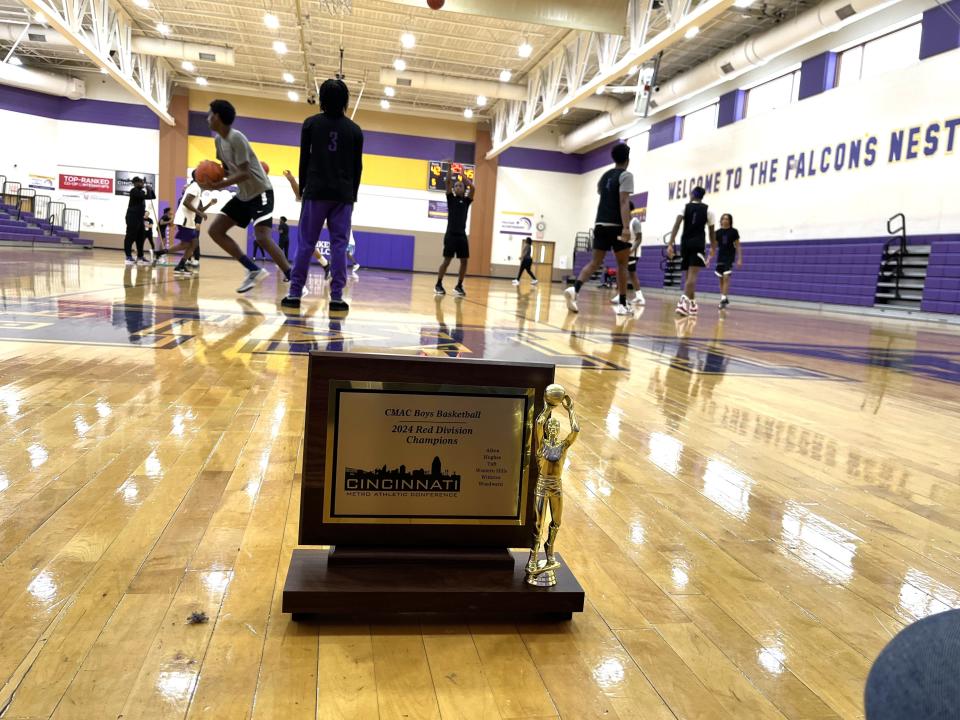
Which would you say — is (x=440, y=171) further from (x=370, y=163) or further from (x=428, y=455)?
(x=428, y=455)

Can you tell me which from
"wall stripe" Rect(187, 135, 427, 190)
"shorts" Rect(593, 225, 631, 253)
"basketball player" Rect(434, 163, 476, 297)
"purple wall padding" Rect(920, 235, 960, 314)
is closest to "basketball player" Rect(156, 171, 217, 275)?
"basketball player" Rect(434, 163, 476, 297)

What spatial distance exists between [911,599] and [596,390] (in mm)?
2083

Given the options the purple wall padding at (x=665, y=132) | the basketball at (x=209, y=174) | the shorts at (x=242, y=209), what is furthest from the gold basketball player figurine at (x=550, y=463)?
the purple wall padding at (x=665, y=132)

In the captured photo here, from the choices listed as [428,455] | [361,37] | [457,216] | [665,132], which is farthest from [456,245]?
[665,132]

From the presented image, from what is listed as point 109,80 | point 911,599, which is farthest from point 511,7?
point 109,80

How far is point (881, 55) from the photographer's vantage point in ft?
45.9

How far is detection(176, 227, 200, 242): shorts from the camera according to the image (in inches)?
417

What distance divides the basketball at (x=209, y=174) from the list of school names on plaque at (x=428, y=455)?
697 centimetres

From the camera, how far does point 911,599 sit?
4.50 ft

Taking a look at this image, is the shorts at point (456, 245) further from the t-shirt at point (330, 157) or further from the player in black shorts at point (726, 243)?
the player in black shorts at point (726, 243)

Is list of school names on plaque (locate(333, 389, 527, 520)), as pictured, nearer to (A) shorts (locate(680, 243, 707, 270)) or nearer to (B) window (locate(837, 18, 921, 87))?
(A) shorts (locate(680, 243, 707, 270))

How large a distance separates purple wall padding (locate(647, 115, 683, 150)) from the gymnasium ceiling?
4.45 feet

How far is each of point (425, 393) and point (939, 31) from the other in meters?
15.1

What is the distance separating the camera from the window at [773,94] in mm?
16453
